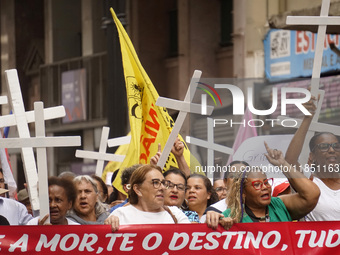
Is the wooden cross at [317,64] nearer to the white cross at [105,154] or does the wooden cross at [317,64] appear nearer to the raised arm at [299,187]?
the raised arm at [299,187]

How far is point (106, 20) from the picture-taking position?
1226 cm

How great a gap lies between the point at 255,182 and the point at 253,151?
44cm

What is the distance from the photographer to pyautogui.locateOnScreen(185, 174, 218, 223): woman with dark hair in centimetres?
791

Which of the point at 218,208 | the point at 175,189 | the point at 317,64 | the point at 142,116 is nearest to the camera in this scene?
the point at 218,208

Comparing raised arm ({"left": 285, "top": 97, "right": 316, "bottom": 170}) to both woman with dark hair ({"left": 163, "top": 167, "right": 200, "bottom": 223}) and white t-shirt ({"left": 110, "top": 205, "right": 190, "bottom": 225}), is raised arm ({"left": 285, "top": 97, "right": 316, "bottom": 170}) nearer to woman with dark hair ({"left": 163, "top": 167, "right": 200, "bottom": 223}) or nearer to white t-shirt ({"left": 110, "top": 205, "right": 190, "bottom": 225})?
white t-shirt ({"left": 110, "top": 205, "right": 190, "bottom": 225})

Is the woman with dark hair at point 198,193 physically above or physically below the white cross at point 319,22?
below

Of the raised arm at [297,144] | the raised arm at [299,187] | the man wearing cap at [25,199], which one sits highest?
the raised arm at [297,144]

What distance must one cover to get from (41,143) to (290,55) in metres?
10.3

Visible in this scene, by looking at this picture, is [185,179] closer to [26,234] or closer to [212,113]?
[212,113]

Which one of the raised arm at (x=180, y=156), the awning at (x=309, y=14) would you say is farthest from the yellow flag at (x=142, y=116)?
the awning at (x=309, y=14)

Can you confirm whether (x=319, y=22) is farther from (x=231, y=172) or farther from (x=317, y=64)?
(x=231, y=172)

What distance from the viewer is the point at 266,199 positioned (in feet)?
22.0

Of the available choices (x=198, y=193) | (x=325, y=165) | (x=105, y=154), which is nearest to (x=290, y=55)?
(x=105, y=154)

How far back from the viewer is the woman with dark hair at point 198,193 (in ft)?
26.0
